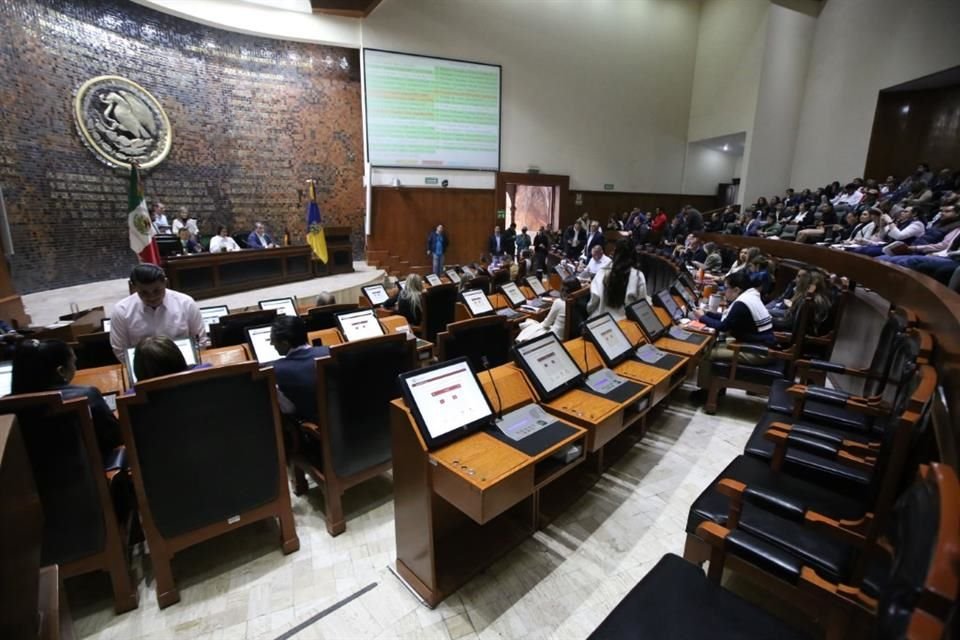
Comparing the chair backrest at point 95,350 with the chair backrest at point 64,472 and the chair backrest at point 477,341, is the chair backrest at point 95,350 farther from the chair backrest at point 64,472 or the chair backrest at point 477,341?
the chair backrest at point 477,341

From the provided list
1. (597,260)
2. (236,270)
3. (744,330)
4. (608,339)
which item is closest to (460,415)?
(608,339)

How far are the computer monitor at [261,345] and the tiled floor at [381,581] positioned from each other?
98cm

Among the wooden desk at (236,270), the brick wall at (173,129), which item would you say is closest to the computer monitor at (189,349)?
the wooden desk at (236,270)

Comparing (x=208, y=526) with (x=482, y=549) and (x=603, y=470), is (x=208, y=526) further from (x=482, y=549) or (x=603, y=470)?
(x=603, y=470)

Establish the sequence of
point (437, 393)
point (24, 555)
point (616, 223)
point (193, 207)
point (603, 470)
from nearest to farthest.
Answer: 1. point (24, 555)
2. point (437, 393)
3. point (603, 470)
4. point (193, 207)
5. point (616, 223)

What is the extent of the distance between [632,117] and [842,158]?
547 centimetres

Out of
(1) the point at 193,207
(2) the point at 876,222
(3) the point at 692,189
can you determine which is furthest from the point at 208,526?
(3) the point at 692,189

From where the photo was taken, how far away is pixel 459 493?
158 centimetres

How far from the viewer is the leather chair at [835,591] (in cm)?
64

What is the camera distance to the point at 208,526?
6.36 ft

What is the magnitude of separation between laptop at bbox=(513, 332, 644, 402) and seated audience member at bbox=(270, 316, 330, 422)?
1060mm

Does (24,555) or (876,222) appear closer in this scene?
(24,555)

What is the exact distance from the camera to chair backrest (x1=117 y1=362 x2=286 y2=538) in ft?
5.63

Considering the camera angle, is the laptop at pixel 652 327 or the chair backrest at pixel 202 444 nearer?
the chair backrest at pixel 202 444
